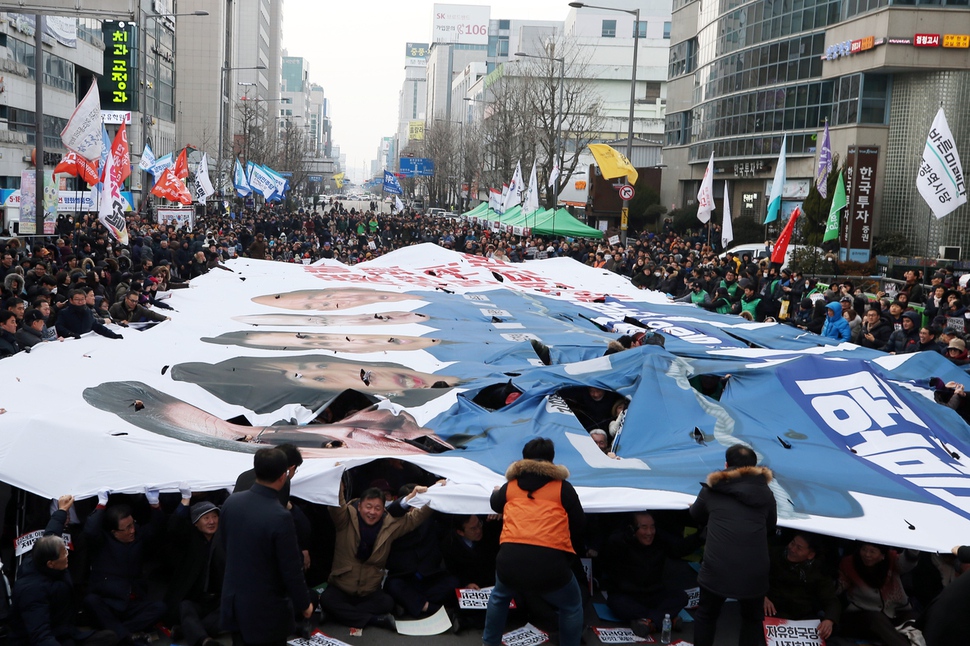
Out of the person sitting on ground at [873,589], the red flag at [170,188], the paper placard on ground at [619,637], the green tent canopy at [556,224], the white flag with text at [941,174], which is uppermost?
the white flag with text at [941,174]

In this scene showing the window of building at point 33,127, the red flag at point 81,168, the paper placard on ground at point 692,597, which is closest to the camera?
the paper placard on ground at point 692,597

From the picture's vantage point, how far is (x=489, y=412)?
981 centimetres

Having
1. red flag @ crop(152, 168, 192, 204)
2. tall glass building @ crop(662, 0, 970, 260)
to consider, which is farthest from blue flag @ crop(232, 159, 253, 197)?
tall glass building @ crop(662, 0, 970, 260)

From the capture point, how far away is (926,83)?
36.4m

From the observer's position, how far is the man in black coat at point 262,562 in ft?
17.8

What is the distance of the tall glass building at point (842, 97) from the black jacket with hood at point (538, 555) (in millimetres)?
25386

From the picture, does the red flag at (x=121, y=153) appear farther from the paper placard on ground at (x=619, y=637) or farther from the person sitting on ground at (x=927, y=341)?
the paper placard on ground at (x=619, y=637)

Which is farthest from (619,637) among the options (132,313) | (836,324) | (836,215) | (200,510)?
(836,215)

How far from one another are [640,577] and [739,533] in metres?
1.45

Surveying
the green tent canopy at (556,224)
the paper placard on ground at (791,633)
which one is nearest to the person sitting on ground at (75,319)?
the paper placard on ground at (791,633)

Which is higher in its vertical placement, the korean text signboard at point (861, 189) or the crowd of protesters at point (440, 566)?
the korean text signboard at point (861, 189)

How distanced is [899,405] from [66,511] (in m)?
7.07

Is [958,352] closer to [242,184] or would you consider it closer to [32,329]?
[32,329]

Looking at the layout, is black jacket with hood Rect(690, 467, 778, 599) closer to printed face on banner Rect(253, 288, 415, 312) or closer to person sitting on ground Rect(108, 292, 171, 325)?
person sitting on ground Rect(108, 292, 171, 325)
